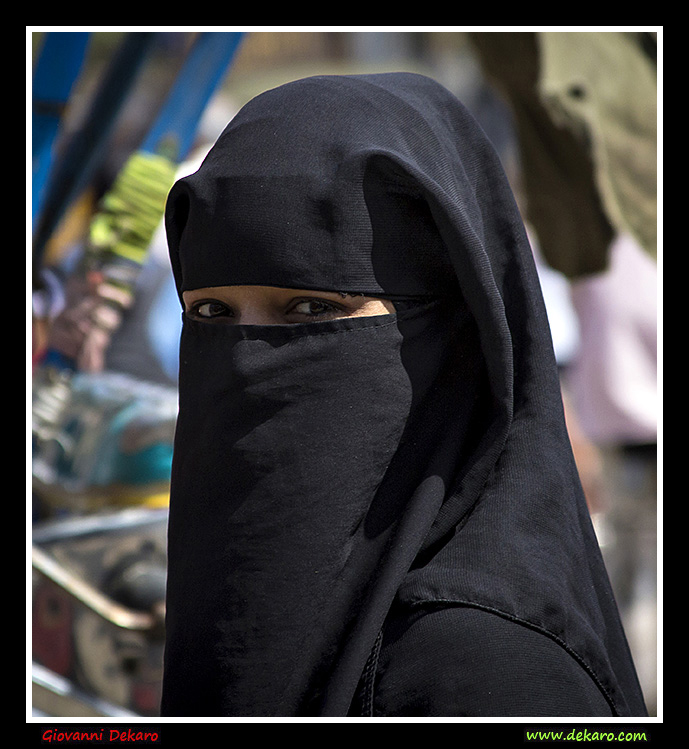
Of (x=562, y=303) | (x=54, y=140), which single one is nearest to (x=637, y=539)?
(x=562, y=303)

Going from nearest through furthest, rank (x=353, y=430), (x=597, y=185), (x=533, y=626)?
1. (x=533, y=626)
2. (x=353, y=430)
3. (x=597, y=185)

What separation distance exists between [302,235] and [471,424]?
36 cm

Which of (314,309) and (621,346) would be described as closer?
(314,309)

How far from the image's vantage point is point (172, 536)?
4.17 ft

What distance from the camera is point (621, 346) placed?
12.6ft

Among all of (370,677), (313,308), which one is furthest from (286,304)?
(370,677)

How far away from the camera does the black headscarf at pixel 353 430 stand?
1.11 m

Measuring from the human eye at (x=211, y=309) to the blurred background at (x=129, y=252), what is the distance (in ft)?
4.48

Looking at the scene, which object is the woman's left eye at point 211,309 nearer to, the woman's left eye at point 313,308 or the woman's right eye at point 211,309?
the woman's right eye at point 211,309

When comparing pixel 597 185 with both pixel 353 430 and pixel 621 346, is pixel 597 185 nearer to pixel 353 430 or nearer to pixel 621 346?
pixel 621 346

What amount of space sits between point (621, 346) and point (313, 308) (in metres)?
2.94

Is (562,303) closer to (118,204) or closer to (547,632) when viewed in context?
(118,204)

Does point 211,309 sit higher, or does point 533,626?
point 211,309

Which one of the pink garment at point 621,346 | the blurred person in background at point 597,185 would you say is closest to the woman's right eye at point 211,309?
the blurred person in background at point 597,185
